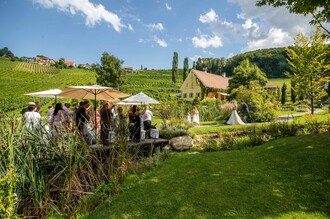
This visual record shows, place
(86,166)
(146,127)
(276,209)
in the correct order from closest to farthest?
1. (276,209)
2. (86,166)
3. (146,127)

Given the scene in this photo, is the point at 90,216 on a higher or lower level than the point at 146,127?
lower

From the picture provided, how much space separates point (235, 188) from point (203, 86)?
36.1 m

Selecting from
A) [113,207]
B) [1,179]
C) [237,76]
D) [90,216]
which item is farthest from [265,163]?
[237,76]

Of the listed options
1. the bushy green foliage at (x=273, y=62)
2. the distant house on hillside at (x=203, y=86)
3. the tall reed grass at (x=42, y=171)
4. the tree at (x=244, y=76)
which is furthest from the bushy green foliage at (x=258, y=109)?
the bushy green foliage at (x=273, y=62)

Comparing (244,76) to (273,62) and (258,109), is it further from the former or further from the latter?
(273,62)

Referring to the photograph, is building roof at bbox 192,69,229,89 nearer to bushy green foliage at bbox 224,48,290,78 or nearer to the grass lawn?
the grass lawn

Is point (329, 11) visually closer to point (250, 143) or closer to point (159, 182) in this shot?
point (250, 143)

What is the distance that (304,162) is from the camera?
579 cm

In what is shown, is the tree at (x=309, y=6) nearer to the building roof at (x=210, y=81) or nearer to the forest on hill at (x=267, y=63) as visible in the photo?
the building roof at (x=210, y=81)

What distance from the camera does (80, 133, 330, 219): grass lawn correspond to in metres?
4.16

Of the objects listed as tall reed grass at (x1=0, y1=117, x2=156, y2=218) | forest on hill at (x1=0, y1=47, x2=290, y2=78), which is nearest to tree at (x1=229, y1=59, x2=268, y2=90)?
tall reed grass at (x1=0, y1=117, x2=156, y2=218)

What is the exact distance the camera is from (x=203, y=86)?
40.2 metres

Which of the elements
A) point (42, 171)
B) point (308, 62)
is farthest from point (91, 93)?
point (308, 62)

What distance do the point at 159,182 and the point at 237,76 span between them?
27.7 m
